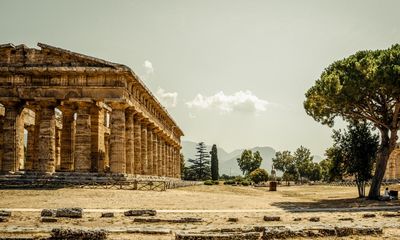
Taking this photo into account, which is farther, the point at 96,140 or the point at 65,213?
the point at 96,140

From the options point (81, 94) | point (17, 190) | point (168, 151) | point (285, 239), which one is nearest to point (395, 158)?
point (168, 151)

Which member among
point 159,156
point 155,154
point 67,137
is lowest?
point 159,156

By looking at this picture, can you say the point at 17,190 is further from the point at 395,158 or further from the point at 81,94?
the point at 395,158

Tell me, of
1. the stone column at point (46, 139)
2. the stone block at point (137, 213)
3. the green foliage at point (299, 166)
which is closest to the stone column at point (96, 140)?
the stone column at point (46, 139)

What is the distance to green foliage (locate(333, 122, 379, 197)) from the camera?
1510 inches

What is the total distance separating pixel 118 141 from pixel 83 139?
3005 mm

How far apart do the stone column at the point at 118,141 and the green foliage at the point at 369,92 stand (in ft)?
54.6

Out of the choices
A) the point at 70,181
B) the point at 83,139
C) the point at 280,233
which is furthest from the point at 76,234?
the point at 83,139

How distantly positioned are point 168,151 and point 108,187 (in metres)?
43.1

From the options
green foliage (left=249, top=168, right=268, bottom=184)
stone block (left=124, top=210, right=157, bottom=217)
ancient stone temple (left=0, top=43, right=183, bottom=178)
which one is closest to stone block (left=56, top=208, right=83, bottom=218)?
stone block (left=124, top=210, right=157, bottom=217)

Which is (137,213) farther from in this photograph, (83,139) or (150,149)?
(150,149)

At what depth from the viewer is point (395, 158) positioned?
299ft

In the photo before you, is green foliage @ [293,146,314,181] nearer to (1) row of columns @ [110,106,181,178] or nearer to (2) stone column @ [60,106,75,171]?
(1) row of columns @ [110,106,181,178]

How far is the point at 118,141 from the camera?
3872 cm
